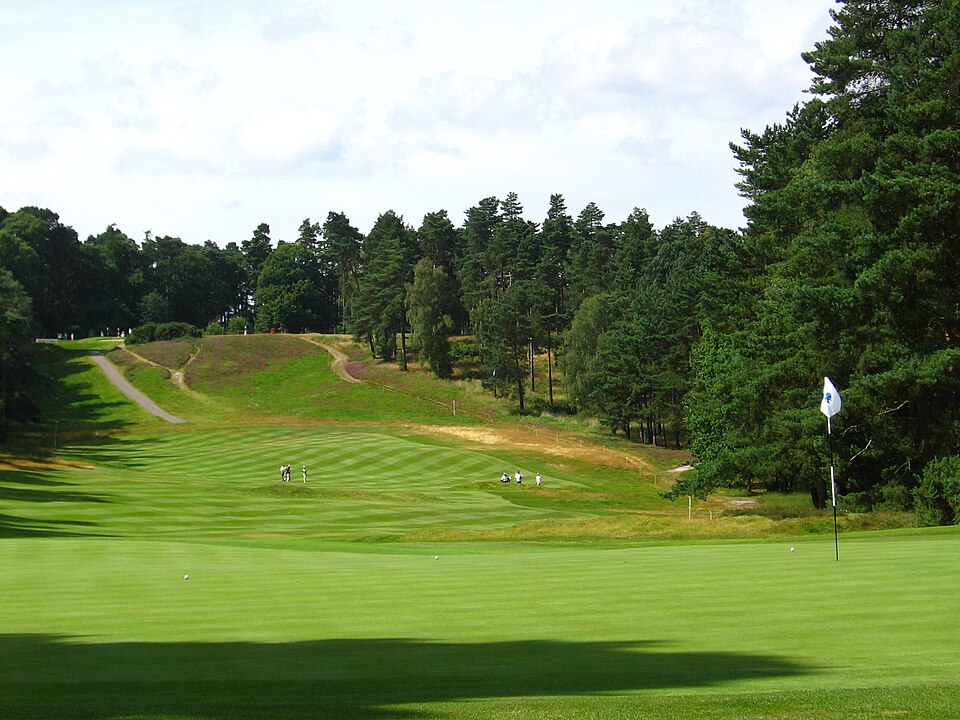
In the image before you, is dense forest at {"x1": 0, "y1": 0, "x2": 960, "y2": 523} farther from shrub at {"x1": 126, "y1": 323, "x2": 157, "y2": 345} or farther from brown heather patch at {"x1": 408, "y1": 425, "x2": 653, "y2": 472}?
shrub at {"x1": 126, "y1": 323, "x2": 157, "y2": 345}

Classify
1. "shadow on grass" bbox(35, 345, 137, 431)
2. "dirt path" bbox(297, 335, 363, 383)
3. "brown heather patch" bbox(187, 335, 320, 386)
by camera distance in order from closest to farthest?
→ 1. "shadow on grass" bbox(35, 345, 137, 431)
2. "dirt path" bbox(297, 335, 363, 383)
3. "brown heather patch" bbox(187, 335, 320, 386)

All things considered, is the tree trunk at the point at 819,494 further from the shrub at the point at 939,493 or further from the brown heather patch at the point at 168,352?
the brown heather patch at the point at 168,352

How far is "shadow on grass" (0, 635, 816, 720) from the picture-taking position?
33.9ft

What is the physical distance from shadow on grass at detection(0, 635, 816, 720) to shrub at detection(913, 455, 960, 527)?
29.8m

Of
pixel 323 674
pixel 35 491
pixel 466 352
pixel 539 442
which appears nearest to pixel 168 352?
pixel 466 352

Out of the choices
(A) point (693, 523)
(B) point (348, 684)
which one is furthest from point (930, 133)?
(B) point (348, 684)

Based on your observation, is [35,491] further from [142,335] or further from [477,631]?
[142,335]

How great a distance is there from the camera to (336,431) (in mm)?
102438

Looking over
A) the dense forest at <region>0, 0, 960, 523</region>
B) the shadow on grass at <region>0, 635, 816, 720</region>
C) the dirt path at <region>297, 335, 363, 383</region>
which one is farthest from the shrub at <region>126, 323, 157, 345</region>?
the shadow on grass at <region>0, 635, 816, 720</region>

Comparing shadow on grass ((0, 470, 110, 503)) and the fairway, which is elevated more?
the fairway

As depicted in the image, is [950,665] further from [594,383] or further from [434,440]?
[594,383]

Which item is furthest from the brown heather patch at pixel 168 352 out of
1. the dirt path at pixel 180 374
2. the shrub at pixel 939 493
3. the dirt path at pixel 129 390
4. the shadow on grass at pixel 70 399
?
the shrub at pixel 939 493

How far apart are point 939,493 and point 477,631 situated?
3065cm

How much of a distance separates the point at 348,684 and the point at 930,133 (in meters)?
38.8
